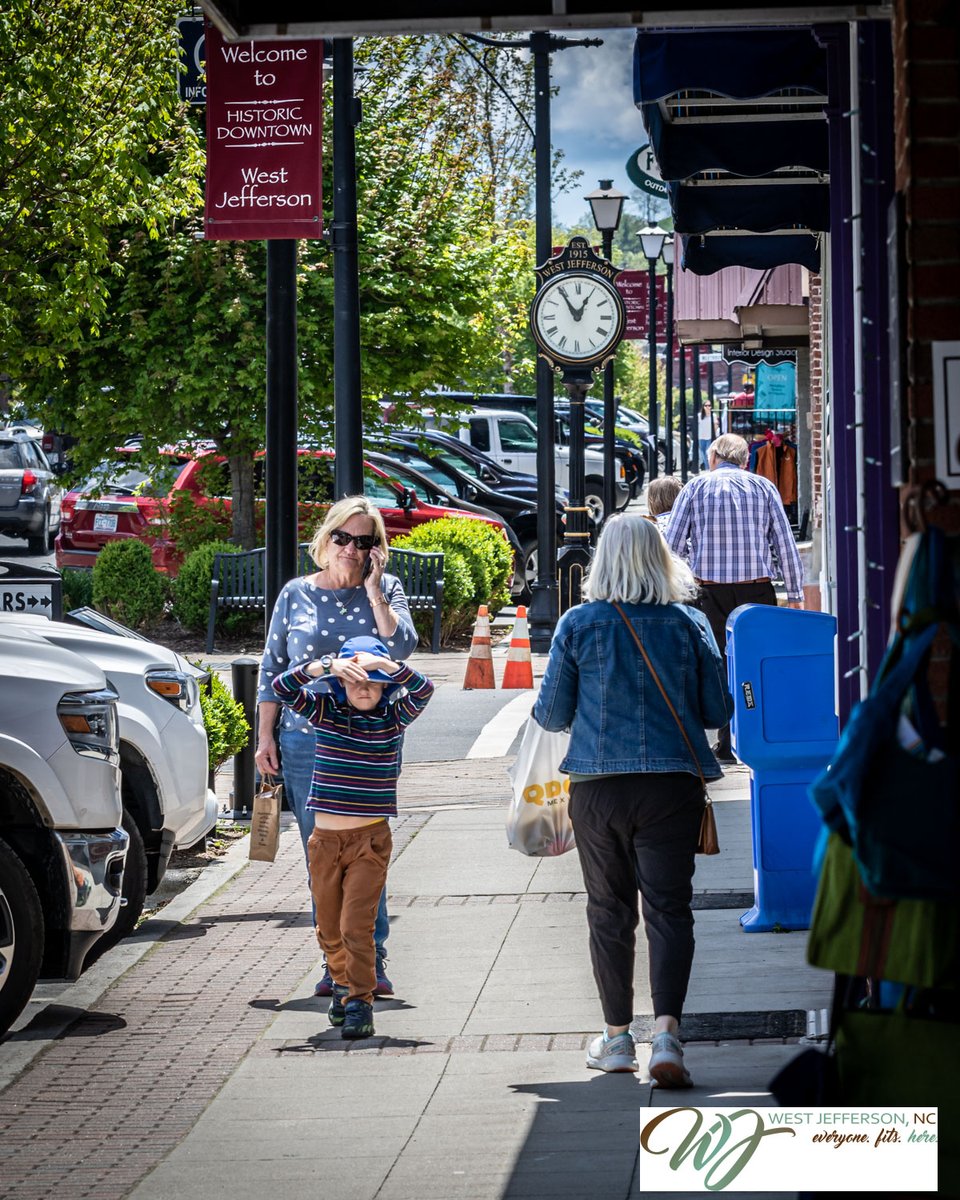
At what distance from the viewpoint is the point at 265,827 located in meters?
7.01

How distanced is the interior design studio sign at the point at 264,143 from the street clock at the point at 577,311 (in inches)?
314

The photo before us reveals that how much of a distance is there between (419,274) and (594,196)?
275 centimetres

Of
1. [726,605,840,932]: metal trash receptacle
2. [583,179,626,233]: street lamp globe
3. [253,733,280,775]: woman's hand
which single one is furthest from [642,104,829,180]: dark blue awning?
[583,179,626,233]: street lamp globe

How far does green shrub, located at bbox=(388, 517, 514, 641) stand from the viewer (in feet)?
62.0

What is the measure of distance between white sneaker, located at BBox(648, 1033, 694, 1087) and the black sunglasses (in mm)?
2185

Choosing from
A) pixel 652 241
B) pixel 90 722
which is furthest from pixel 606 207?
pixel 90 722

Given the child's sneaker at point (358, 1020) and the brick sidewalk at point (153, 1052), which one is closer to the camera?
the brick sidewalk at point (153, 1052)

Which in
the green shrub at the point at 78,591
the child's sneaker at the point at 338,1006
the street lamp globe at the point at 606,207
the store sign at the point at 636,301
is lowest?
the child's sneaker at the point at 338,1006

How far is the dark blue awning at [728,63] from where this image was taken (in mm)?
6711

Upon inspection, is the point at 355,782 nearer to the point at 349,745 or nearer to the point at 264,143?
the point at 349,745

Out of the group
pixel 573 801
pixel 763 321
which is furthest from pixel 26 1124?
pixel 763 321

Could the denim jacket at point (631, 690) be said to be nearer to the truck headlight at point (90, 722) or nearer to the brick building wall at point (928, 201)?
the truck headlight at point (90, 722)

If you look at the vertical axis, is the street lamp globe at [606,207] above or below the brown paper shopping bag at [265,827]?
above

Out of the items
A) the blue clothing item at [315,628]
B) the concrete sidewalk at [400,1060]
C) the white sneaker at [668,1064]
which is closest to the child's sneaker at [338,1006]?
the concrete sidewalk at [400,1060]
